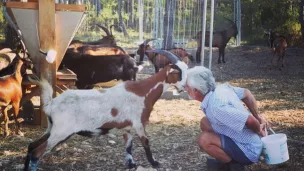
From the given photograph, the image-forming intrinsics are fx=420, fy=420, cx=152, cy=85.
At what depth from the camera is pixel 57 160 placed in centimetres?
474

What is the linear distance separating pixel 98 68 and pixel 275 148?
4.85 metres

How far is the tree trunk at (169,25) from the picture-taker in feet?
44.1

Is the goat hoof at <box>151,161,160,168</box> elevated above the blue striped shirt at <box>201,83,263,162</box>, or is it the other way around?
the blue striped shirt at <box>201,83,263,162</box>

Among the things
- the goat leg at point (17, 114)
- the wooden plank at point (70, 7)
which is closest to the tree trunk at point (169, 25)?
the wooden plank at point (70, 7)

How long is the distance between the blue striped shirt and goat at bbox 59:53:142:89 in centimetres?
444

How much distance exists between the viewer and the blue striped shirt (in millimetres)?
3498

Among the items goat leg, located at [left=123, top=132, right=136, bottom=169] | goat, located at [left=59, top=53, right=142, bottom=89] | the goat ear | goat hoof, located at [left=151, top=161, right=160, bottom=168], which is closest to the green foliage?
goat, located at [left=59, top=53, right=142, bottom=89]

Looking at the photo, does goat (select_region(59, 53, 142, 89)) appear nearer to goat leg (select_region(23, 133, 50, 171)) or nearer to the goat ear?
the goat ear

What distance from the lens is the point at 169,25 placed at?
13602 mm

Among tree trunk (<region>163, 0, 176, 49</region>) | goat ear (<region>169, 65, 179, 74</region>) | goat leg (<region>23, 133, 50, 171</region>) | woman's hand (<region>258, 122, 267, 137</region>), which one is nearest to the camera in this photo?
woman's hand (<region>258, 122, 267, 137</region>)

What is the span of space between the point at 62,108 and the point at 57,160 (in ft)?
3.06

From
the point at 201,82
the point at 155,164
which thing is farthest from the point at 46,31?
the point at 201,82

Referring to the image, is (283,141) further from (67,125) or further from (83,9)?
(83,9)

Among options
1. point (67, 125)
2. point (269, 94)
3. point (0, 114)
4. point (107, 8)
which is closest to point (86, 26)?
point (107, 8)
